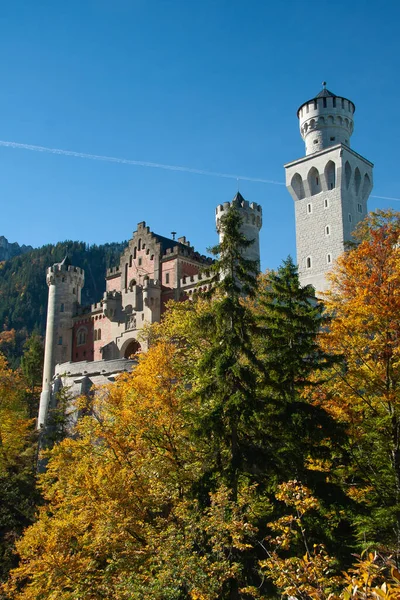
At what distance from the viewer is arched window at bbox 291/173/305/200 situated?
167 feet

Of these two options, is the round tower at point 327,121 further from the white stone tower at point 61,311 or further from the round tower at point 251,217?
the white stone tower at point 61,311

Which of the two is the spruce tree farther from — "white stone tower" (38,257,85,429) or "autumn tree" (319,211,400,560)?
"white stone tower" (38,257,85,429)

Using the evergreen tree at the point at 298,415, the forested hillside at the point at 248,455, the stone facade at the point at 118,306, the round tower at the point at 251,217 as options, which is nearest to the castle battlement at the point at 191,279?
the stone facade at the point at 118,306

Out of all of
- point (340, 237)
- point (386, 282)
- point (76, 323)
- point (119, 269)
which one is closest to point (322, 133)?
point (340, 237)

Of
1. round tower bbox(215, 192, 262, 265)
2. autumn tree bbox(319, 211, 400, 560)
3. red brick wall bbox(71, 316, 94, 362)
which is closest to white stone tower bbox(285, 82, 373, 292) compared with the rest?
round tower bbox(215, 192, 262, 265)

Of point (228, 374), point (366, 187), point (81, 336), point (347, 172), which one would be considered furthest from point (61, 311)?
point (228, 374)

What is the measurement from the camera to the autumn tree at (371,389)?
19.1 metres

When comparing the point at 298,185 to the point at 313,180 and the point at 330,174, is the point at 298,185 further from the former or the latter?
the point at 330,174

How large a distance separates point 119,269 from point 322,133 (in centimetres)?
2153

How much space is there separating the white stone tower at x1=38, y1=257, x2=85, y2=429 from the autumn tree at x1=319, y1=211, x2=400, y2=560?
39334 mm

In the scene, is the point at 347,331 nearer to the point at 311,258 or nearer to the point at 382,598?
the point at 382,598

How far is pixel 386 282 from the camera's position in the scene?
2009 centimetres

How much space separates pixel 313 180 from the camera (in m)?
50.5

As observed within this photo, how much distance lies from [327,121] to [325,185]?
238 inches
